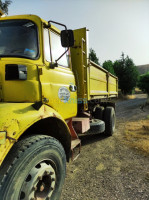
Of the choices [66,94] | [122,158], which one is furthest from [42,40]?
[122,158]

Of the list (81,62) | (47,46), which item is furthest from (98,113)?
(47,46)

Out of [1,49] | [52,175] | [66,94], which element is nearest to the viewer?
[52,175]

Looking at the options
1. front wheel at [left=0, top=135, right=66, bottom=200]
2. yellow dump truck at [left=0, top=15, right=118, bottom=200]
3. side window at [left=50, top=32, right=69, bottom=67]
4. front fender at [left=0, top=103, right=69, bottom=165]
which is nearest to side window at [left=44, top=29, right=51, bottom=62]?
yellow dump truck at [left=0, top=15, right=118, bottom=200]

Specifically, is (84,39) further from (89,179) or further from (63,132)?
(89,179)

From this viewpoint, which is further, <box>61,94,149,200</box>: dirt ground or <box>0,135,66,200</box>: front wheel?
<box>61,94,149,200</box>: dirt ground

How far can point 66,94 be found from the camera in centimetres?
A: 278

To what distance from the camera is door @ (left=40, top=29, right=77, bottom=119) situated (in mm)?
2305

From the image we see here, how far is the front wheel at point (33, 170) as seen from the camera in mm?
1409

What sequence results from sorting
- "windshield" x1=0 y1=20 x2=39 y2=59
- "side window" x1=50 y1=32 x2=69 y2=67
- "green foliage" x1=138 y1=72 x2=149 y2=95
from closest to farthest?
"windshield" x1=0 y1=20 x2=39 y2=59 < "side window" x1=50 y1=32 x2=69 y2=67 < "green foliage" x1=138 y1=72 x2=149 y2=95

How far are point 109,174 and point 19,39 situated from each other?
9.11 feet

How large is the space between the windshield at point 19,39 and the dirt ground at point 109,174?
2.20 metres

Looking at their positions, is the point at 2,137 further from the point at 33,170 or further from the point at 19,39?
the point at 19,39

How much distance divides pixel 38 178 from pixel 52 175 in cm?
25

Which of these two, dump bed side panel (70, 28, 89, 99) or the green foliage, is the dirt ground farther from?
the green foliage
